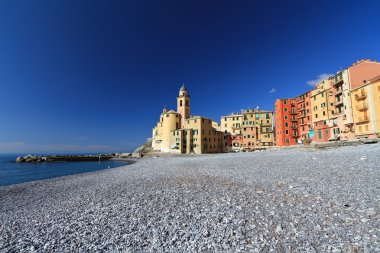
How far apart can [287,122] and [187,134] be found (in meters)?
36.2

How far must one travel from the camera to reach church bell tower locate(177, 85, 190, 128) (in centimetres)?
8353

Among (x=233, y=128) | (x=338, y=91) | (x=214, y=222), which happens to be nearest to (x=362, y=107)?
(x=338, y=91)

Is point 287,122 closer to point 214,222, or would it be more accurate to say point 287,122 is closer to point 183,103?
point 183,103

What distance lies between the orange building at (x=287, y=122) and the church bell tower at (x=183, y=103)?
37.4 metres

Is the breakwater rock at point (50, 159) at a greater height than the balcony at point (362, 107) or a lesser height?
lesser

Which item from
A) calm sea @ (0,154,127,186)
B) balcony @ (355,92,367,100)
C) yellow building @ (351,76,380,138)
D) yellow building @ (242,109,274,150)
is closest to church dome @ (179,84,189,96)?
yellow building @ (242,109,274,150)

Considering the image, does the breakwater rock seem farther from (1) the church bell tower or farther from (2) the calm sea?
(1) the church bell tower

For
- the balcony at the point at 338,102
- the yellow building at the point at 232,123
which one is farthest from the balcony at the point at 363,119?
the yellow building at the point at 232,123

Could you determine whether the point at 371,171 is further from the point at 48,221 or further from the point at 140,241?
the point at 48,221

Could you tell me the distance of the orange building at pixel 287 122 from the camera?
6191cm

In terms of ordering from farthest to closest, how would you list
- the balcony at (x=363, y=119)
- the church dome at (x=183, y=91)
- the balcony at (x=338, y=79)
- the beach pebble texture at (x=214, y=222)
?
the church dome at (x=183, y=91) → the balcony at (x=338, y=79) → the balcony at (x=363, y=119) → the beach pebble texture at (x=214, y=222)

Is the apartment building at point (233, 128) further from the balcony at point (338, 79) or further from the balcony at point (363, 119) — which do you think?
the balcony at point (363, 119)

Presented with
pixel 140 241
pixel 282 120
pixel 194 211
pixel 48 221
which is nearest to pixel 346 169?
pixel 194 211

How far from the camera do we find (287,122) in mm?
62938
